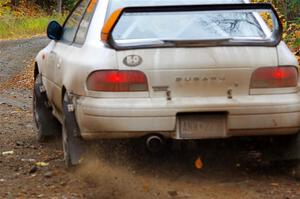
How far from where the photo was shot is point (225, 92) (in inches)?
207

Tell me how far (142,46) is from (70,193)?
1.29 m

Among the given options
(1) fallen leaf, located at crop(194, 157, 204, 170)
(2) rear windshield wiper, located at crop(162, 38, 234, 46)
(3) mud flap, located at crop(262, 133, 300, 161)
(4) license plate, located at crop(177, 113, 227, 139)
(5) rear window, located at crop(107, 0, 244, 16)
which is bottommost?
(1) fallen leaf, located at crop(194, 157, 204, 170)

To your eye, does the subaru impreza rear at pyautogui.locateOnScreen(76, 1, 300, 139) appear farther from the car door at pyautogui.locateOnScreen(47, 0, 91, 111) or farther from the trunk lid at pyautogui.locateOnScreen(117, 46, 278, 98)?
the car door at pyautogui.locateOnScreen(47, 0, 91, 111)

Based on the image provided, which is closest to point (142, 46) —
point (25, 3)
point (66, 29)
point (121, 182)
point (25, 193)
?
point (121, 182)

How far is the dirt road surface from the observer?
5.25m

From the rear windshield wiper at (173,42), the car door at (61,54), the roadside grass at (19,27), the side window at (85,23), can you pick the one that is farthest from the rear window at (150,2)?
the roadside grass at (19,27)

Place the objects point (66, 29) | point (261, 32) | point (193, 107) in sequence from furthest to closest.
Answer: point (66, 29)
point (261, 32)
point (193, 107)

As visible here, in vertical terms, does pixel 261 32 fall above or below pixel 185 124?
above

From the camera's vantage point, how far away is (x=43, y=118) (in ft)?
25.5

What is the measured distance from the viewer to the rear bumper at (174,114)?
517cm

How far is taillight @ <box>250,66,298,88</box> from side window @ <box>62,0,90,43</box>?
203cm

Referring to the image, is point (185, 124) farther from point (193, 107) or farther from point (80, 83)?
point (80, 83)

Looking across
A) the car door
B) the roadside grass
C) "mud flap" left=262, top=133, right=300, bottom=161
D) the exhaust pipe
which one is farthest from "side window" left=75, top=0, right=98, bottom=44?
the roadside grass

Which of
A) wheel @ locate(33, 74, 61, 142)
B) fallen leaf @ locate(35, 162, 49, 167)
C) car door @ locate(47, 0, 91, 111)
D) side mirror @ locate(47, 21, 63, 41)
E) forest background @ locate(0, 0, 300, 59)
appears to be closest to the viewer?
car door @ locate(47, 0, 91, 111)
